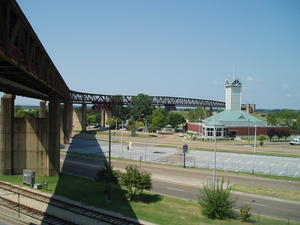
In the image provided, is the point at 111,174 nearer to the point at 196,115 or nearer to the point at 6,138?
the point at 6,138

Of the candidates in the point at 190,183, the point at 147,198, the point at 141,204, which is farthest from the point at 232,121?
the point at 141,204

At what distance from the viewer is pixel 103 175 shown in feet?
98.0

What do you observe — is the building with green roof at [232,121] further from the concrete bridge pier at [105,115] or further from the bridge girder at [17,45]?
the bridge girder at [17,45]

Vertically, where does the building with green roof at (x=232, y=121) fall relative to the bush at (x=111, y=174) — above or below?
above

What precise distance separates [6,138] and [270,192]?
100 ft

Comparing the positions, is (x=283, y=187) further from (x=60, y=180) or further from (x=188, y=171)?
(x=60, y=180)

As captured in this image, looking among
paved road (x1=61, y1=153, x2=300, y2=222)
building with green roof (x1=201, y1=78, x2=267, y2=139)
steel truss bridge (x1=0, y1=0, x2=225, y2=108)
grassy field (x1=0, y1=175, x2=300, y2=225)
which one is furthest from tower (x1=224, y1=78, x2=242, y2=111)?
grassy field (x1=0, y1=175, x2=300, y2=225)

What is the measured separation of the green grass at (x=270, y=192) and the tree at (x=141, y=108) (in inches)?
3421

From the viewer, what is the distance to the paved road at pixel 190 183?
24.8 metres

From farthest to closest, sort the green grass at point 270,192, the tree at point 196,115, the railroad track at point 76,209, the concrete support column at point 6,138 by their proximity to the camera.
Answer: the tree at point 196,115
the concrete support column at point 6,138
the green grass at point 270,192
the railroad track at point 76,209

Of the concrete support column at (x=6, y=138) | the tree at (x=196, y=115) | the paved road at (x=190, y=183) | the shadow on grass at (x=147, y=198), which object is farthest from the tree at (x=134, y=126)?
the shadow on grass at (x=147, y=198)

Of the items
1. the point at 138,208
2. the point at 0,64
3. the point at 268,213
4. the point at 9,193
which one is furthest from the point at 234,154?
the point at 0,64

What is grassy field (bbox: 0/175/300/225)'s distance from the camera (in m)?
21.1

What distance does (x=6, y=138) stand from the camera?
3553 cm
